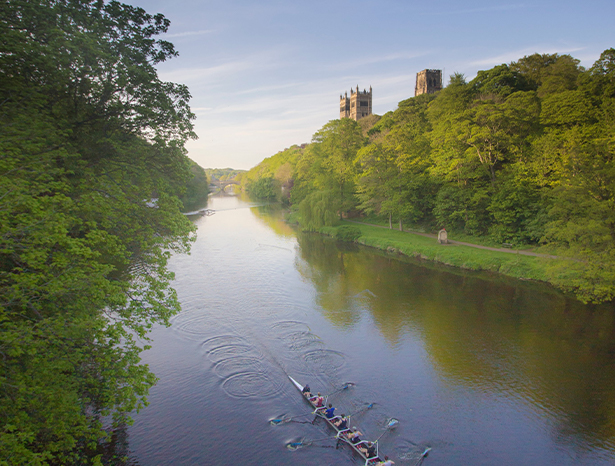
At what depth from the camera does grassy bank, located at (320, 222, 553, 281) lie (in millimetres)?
25911

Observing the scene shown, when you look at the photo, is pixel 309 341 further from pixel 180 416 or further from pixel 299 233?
pixel 299 233

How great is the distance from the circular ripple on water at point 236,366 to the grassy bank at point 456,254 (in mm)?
18990

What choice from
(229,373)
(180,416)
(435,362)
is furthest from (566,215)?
(180,416)

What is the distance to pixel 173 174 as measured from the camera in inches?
574

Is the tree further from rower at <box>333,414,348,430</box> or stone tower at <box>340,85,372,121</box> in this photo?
stone tower at <box>340,85,372,121</box>

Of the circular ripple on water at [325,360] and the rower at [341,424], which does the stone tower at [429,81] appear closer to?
the circular ripple on water at [325,360]

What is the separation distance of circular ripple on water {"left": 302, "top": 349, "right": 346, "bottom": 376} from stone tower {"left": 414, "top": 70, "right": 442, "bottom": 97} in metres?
91.4

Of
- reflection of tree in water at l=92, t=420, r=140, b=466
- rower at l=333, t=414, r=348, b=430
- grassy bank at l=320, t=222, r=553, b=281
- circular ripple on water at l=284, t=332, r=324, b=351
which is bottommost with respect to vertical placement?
reflection of tree in water at l=92, t=420, r=140, b=466

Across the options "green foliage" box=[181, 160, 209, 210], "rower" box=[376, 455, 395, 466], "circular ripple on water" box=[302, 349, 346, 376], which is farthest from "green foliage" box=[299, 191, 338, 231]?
"rower" box=[376, 455, 395, 466]

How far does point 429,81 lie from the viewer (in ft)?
311

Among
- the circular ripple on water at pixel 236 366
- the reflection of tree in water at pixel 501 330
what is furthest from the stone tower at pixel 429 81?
the circular ripple on water at pixel 236 366

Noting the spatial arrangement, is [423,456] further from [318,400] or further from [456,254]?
[456,254]

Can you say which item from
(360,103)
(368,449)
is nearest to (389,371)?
(368,449)

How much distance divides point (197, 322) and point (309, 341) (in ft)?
20.5
